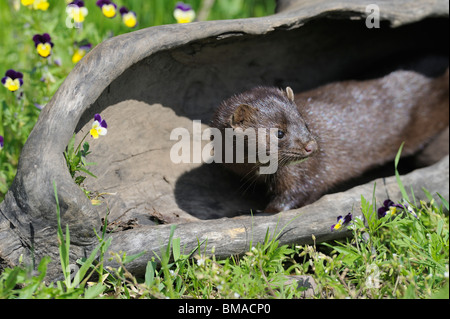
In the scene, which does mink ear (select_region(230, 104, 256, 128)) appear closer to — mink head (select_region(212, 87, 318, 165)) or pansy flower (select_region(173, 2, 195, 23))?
mink head (select_region(212, 87, 318, 165))

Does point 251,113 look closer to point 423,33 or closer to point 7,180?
point 7,180

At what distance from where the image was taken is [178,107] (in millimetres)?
4117

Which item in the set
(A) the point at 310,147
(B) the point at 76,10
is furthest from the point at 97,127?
(A) the point at 310,147

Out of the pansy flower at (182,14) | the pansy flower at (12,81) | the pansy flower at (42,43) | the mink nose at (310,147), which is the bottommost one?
the mink nose at (310,147)

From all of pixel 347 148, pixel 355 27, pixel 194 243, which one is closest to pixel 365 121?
pixel 347 148

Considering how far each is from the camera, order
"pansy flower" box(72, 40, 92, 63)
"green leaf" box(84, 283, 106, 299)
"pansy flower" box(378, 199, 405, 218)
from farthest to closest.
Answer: "pansy flower" box(72, 40, 92, 63) < "pansy flower" box(378, 199, 405, 218) < "green leaf" box(84, 283, 106, 299)

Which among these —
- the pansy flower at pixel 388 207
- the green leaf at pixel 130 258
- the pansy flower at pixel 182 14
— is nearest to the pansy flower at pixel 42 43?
the pansy flower at pixel 182 14

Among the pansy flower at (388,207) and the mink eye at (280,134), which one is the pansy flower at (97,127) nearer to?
the mink eye at (280,134)

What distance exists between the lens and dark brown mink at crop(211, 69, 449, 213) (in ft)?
12.1

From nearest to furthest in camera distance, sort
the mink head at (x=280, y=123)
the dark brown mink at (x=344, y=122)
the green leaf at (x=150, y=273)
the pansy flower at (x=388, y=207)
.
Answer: the green leaf at (x=150, y=273), the pansy flower at (x=388, y=207), the mink head at (x=280, y=123), the dark brown mink at (x=344, y=122)

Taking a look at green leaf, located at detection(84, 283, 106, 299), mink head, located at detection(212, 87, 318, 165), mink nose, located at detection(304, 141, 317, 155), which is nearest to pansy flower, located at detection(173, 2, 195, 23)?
mink head, located at detection(212, 87, 318, 165)

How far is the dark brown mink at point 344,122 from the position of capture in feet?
12.1

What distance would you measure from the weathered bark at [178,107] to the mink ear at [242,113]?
0.49 meters

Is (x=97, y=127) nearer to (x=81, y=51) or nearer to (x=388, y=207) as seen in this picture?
(x=81, y=51)
